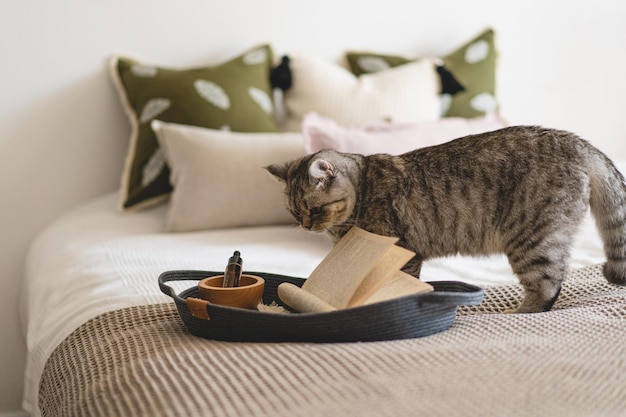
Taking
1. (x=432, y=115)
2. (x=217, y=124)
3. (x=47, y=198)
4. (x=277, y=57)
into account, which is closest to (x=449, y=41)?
(x=432, y=115)

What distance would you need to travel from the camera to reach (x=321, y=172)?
4.27ft

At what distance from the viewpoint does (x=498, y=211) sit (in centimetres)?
131

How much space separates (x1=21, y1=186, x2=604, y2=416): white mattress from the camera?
137cm

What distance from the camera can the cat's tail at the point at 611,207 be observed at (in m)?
1.27

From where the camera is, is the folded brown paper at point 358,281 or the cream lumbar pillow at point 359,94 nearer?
the folded brown paper at point 358,281

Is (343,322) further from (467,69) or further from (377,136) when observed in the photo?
(467,69)

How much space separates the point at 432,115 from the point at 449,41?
1.57 ft

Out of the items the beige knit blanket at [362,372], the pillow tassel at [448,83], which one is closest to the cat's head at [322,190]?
the beige knit blanket at [362,372]

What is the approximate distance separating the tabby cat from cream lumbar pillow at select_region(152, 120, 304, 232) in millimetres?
565

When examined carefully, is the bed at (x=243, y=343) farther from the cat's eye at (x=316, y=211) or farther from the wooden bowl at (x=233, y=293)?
the cat's eye at (x=316, y=211)

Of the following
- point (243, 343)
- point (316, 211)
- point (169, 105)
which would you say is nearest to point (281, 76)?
point (169, 105)

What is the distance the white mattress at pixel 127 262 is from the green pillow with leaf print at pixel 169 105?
0.12 metres

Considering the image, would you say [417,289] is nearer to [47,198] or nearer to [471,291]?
[471,291]

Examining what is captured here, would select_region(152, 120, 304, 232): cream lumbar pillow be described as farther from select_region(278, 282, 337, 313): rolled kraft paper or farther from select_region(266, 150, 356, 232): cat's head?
select_region(278, 282, 337, 313): rolled kraft paper
